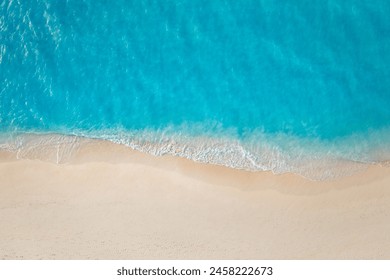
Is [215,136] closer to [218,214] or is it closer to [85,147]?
[218,214]

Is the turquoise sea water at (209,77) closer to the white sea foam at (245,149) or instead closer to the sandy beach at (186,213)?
the white sea foam at (245,149)

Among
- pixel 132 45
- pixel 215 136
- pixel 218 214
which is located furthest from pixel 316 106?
pixel 132 45

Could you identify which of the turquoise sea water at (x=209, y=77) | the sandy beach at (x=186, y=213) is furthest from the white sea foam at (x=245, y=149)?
the sandy beach at (x=186, y=213)

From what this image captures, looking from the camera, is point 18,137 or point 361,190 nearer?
point 361,190

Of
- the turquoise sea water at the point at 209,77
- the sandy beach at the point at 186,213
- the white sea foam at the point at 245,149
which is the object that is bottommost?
the sandy beach at the point at 186,213

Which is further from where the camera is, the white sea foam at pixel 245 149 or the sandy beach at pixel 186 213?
the white sea foam at pixel 245 149
